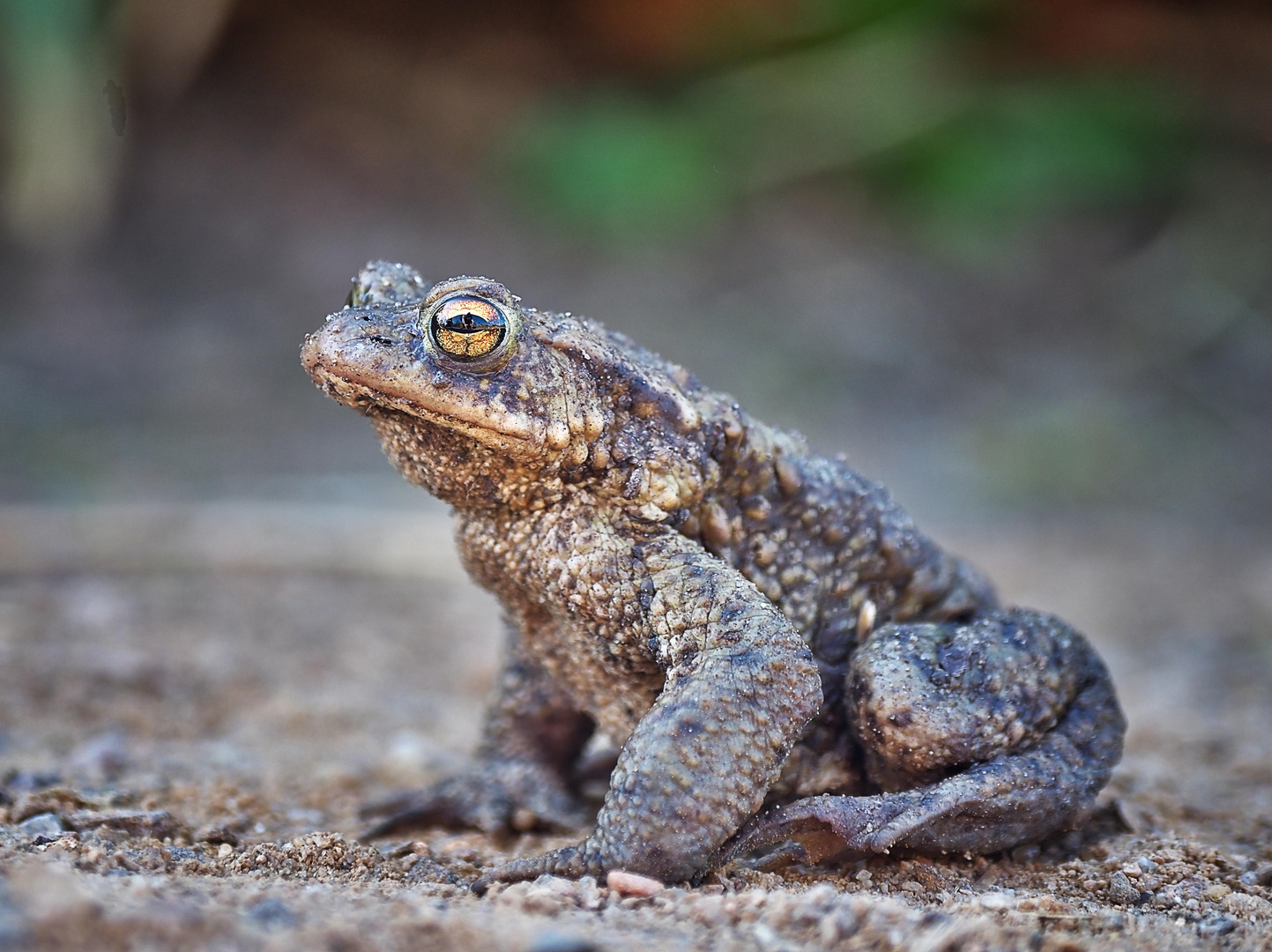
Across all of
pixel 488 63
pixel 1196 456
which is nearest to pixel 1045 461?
pixel 1196 456

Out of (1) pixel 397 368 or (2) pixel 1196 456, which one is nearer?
(1) pixel 397 368

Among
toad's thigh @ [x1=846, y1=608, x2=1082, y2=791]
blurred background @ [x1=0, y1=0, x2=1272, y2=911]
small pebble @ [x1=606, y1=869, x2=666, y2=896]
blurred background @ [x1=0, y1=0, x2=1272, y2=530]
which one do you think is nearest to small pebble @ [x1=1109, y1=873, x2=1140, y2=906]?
toad's thigh @ [x1=846, y1=608, x2=1082, y2=791]

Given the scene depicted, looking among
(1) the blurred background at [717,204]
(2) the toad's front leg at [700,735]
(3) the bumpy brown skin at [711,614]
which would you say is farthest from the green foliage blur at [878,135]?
(2) the toad's front leg at [700,735]

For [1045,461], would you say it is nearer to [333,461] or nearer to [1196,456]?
[1196,456]

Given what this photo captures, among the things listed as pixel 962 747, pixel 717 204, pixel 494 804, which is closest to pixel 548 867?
pixel 494 804

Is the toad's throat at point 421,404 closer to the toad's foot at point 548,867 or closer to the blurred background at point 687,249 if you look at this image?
the toad's foot at point 548,867

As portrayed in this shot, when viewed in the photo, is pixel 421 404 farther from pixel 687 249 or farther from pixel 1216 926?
pixel 687 249

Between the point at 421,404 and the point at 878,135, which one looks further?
the point at 878,135

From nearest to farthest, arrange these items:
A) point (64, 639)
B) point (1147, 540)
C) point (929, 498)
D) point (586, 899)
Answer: point (586, 899)
point (64, 639)
point (1147, 540)
point (929, 498)

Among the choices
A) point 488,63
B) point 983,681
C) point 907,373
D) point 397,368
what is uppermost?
point 488,63
